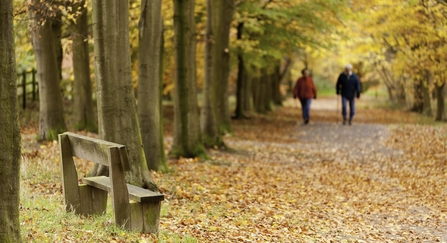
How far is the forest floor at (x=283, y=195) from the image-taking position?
7613 millimetres

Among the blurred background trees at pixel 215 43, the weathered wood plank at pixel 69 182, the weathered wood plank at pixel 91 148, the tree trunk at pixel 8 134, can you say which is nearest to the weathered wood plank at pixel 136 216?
the weathered wood plank at pixel 91 148

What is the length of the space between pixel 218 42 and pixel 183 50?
4622mm

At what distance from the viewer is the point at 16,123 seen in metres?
5.40

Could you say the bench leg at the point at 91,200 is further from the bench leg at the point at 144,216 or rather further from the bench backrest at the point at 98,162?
the bench leg at the point at 144,216

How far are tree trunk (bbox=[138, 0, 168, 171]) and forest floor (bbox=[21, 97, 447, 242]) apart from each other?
537mm

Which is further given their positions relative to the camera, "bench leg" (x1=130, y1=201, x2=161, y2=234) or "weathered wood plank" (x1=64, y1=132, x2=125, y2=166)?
"bench leg" (x1=130, y1=201, x2=161, y2=234)

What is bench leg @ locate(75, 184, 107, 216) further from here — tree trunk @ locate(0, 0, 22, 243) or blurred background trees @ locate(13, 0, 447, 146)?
blurred background trees @ locate(13, 0, 447, 146)

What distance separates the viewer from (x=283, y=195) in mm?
11680

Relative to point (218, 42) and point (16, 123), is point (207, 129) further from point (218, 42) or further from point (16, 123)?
point (16, 123)

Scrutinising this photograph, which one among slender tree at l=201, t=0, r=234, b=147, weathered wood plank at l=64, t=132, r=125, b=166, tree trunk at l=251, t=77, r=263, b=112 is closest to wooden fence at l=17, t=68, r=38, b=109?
slender tree at l=201, t=0, r=234, b=147

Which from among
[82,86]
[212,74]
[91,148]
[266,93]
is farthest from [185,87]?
[266,93]

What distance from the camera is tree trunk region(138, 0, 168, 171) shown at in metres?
11.6

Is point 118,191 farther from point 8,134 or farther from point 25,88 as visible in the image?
point 25,88

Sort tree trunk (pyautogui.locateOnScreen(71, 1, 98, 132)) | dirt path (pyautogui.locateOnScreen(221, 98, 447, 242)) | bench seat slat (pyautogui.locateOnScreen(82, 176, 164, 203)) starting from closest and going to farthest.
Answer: bench seat slat (pyautogui.locateOnScreen(82, 176, 164, 203))
dirt path (pyautogui.locateOnScreen(221, 98, 447, 242))
tree trunk (pyautogui.locateOnScreen(71, 1, 98, 132))
